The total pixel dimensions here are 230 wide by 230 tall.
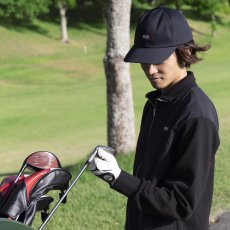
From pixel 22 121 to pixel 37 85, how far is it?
1261 centimetres

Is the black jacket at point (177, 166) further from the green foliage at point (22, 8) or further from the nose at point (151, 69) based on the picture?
the green foliage at point (22, 8)

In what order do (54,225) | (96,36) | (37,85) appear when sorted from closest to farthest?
(54,225), (37,85), (96,36)

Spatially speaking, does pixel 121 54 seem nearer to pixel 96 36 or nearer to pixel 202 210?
pixel 202 210

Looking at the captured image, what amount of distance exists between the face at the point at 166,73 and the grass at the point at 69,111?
9.57 feet

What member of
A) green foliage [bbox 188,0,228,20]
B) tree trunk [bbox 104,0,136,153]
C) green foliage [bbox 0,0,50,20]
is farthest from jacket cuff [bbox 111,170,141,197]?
green foliage [bbox 188,0,228,20]

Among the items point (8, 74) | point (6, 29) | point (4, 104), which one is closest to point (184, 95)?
point (4, 104)

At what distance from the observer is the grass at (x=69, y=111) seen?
6.08 m

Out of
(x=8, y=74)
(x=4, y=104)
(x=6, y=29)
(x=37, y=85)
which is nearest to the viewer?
(x=4, y=104)

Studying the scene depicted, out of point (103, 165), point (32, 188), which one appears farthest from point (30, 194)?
point (103, 165)

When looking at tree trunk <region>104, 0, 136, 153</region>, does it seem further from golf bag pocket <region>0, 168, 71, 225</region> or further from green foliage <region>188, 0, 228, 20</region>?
green foliage <region>188, 0, 228, 20</region>

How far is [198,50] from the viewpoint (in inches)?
110

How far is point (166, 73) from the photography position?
8.79 feet

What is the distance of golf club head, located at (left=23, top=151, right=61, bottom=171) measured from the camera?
2741 millimetres

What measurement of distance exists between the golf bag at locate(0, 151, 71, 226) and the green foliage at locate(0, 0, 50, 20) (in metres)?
45.9
